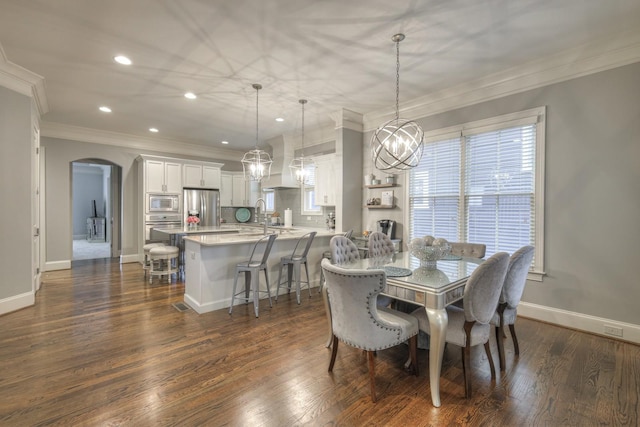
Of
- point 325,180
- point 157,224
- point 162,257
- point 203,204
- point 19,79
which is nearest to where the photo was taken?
point 19,79

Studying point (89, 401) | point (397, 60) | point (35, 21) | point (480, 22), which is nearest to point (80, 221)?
point (35, 21)

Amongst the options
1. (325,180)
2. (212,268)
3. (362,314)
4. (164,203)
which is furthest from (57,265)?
(362,314)

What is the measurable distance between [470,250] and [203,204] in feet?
20.3

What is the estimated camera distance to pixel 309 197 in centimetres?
689

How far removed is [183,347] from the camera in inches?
110

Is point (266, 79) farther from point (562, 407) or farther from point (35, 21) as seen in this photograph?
point (562, 407)

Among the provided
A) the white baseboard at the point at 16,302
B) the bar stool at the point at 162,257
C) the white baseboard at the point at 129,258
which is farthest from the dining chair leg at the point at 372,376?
the white baseboard at the point at 129,258

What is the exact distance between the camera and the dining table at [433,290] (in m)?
2.02

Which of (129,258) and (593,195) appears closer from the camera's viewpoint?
(593,195)

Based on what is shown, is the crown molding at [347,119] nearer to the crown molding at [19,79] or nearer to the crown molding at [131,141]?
the crown molding at [19,79]

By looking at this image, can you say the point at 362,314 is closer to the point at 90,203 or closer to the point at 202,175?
the point at 202,175

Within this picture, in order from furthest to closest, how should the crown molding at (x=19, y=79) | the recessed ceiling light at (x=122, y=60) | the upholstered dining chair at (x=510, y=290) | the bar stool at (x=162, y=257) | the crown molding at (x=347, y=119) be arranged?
the crown molding at (x=347, y=119) → the bar stool at (x=162, y=257) → the crown molding at (x=19, y=79) → the recessed ceiling light at (x=122, y=60) → the upholstered dining chair at (x=510, y=290)

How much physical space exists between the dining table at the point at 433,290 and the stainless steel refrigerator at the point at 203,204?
5.68 metres

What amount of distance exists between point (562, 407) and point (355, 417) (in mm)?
1422
